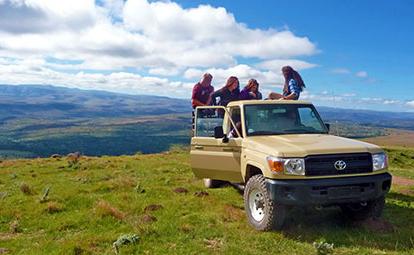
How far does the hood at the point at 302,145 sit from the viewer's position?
7543 mm

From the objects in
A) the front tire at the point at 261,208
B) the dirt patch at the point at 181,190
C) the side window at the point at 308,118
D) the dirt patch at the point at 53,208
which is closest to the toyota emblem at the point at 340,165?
the front tire at the point at 261,208

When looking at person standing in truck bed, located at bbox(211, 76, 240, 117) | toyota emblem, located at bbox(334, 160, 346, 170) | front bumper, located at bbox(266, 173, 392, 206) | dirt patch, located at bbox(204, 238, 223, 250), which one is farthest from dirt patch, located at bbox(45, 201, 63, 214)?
toyota emblem, located at bbox(334, 160, 346, 170)

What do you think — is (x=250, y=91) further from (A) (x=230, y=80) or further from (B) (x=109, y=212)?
(B) (x=109, y=212)

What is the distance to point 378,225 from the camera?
8500 mm

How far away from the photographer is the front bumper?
7379 millimetres

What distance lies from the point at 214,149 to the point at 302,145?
9.07 ft

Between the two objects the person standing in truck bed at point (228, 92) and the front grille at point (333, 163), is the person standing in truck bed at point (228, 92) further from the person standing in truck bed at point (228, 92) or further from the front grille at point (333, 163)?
the front grille at point (333, 163)

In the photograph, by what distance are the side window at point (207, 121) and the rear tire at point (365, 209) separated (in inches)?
147

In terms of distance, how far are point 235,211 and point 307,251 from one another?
299 centimetres

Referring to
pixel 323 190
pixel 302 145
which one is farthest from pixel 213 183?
pixel 323 190

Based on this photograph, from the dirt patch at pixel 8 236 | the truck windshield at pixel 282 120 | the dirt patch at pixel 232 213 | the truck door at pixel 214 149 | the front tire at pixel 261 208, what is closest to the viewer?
the front tire at pixel 261 208

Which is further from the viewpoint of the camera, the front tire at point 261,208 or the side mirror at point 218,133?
the side mirror at point 218,133

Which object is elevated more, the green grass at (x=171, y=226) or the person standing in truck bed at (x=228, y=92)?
the person standing in truck bed at (x=228, y=92)

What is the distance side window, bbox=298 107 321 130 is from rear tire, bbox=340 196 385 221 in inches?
80.9
